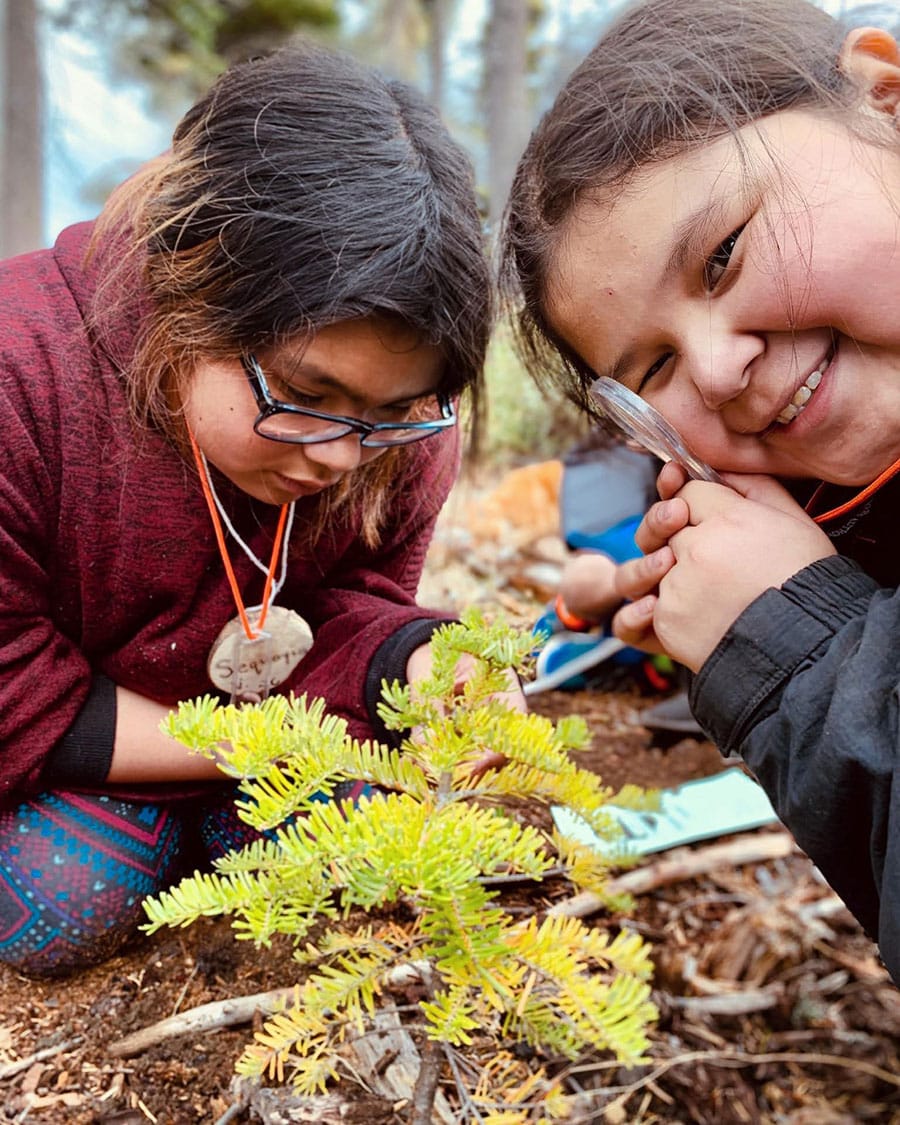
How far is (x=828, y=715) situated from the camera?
3.40 feet

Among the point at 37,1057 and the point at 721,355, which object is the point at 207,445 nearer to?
the point at 721,355

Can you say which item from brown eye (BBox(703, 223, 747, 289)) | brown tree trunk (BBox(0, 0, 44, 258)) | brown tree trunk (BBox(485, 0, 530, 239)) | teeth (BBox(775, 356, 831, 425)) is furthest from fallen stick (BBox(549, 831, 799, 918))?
brown tree trunk (BBox(485, 0, 530, 239))

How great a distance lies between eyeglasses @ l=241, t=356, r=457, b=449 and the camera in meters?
1.46

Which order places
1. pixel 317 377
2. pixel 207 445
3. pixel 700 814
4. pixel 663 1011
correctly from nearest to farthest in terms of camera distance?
pixel 317 377
pixel 207 445
pixel 663 1011
pixel 700 814

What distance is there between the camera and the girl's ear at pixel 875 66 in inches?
53.0

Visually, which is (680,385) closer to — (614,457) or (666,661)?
(666,661)

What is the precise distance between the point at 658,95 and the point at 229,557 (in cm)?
106

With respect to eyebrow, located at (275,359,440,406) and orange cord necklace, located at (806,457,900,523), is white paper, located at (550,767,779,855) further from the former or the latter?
eyebrow, located at (275,359,440,406)

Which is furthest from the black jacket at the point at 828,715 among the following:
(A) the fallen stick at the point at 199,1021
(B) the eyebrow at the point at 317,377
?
(A) the fallen stick at the point at 199,1021

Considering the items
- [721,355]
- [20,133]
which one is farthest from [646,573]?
[20,133]

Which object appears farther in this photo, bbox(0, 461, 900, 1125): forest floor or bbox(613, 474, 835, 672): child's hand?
bbox(0, 461, 900, 1125): forest floor

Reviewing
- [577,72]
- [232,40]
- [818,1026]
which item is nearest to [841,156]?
[577,72]

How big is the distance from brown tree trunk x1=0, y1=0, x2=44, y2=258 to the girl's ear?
293 inches

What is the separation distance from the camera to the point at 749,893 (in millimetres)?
2371
